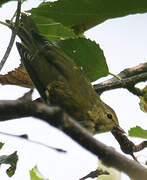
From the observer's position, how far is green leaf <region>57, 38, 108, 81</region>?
206cm

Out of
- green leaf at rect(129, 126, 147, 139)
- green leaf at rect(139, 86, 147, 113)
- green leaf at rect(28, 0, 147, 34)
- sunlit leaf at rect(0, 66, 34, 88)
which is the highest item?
green leaf at rect(28, 0, 147, 34)

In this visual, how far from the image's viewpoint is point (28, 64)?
2.20m

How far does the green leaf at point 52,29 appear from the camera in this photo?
75.4 inches

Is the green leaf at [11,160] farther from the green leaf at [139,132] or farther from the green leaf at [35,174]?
the green leaf at [139,132]

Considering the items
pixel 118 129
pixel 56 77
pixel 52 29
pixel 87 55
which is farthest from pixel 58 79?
pixel 118 129

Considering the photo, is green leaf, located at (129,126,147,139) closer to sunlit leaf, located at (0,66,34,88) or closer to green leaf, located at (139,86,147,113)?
green leaf, located at (139,86,147,113)

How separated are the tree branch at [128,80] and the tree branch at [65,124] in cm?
130

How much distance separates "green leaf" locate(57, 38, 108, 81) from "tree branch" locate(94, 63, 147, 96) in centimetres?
9

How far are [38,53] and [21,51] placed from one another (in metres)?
0.11

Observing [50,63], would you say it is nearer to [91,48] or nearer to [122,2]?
[91,48]

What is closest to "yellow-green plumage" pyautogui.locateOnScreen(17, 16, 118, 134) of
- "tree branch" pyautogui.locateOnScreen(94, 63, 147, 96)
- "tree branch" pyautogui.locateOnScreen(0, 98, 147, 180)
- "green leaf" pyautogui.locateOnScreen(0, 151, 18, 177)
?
"tree branch" pyautogui.locateOnScreen(94, 63, 147, 96)

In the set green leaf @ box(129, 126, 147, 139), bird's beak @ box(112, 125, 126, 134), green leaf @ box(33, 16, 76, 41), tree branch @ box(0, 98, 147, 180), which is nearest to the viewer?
tree branch @ box(0, 98, 147, 180)

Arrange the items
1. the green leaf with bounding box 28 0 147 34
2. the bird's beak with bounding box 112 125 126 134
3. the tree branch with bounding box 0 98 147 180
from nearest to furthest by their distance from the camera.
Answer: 1. the tree branch with bounding box 0 98 147 180
2. the green leaf with bounding box 28 0 147 34
3. the bird's beak with bounding box 112 125 126 134

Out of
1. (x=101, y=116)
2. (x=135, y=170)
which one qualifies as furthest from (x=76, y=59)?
(x=135, y=170)
